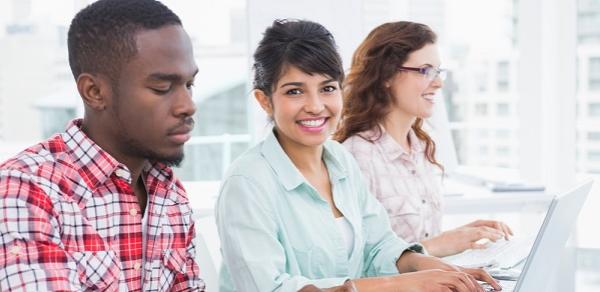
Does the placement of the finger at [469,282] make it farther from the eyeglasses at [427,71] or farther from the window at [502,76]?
the window at [502,76]

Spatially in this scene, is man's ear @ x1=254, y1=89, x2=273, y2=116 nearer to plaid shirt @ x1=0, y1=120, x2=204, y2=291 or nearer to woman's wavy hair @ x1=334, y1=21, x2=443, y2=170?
plaid shirt @ x1=0, y1=120, x2=204, y2=291

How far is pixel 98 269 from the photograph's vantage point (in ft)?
3.92

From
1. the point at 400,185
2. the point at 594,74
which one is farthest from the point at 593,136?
the point at 400,185

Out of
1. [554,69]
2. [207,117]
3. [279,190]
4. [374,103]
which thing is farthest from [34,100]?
[279,190]

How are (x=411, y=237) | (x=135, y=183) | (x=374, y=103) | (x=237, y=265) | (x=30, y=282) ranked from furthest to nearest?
(x=374, y=103) < (x=411, y=237) < (x=237, y=265) < (x=135, y=183) < (x=30, y=282)

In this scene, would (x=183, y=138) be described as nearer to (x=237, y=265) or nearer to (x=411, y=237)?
(x=237, y=265)

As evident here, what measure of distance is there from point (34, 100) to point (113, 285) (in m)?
4.80

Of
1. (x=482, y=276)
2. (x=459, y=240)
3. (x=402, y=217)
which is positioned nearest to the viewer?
(x=482, y=276)

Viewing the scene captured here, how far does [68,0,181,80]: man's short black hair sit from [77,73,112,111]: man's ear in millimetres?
12

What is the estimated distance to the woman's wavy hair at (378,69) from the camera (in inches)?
86.0

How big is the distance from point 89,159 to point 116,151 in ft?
0.19

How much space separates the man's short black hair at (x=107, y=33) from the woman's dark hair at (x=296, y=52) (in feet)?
1.29

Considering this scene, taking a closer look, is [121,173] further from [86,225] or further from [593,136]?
[593,136]

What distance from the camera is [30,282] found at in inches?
42.3
